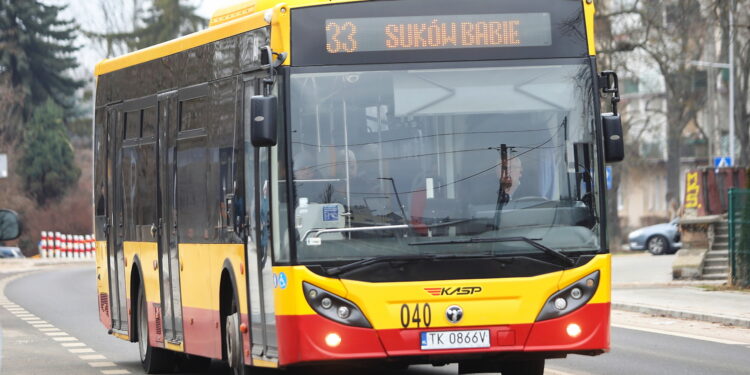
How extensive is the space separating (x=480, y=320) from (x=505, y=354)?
33 cm

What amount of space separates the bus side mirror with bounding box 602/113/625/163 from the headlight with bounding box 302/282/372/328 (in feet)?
6.51

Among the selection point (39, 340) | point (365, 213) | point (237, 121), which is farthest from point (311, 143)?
point (39, 340)

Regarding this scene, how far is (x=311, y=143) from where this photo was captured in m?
11.4

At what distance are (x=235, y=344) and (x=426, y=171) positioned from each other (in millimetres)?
2309

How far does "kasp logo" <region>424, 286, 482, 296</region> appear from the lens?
1135 cm

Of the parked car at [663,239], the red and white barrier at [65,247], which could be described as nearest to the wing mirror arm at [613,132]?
the parked car at [663,239]

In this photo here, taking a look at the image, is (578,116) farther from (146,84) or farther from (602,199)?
(146,84)

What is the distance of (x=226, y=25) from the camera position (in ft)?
42.4

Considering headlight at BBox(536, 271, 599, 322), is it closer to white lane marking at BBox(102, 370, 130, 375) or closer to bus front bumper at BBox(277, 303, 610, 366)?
bus front bumper at BBox(277, 303, 610, 366)

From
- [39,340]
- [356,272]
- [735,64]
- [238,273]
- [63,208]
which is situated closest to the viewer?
[356,272]

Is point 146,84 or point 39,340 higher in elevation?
point 146,84

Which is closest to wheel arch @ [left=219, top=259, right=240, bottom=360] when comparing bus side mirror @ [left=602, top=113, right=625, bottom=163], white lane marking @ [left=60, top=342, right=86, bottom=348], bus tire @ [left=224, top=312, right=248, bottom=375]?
bus tire @ [left=224, top=312, right=248, bottom=375]

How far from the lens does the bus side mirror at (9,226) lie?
10734mm

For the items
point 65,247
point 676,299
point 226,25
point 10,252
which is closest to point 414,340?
point 226,25
